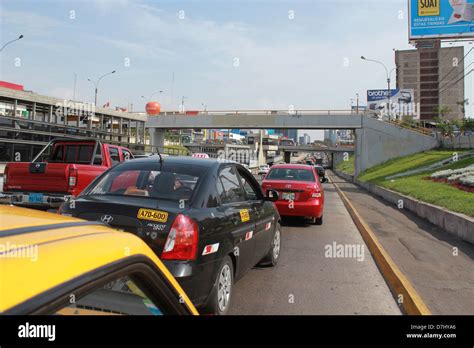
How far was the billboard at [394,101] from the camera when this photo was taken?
293ft

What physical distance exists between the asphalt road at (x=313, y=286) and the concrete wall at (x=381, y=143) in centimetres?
3108

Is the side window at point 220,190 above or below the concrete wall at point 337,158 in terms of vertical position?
below

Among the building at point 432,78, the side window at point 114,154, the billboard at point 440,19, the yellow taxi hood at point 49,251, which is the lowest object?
the yellow taxi hood at point 49,251

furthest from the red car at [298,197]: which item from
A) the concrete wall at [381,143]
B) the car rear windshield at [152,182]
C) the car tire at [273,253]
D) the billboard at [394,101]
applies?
the billboard at [394,101]

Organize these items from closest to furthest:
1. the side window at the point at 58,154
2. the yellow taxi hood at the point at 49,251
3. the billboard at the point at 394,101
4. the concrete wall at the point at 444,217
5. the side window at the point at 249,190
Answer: the yellow taxi hood at the point at 49,251
the side window at the point at 249,190
the concrete wall at the point at 444,217
the side window at the point at 58,154
the billboard at the point at 394,101

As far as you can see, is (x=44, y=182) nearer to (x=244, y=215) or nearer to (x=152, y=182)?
(x=152, y=182)

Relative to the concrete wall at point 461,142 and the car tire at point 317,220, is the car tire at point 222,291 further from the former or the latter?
the concrete wall at point 461,142

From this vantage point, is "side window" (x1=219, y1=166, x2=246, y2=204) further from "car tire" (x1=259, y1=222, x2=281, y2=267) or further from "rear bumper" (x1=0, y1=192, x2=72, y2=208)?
"rear bumper" (x1=0, y1=192, x2=72, y2=208)

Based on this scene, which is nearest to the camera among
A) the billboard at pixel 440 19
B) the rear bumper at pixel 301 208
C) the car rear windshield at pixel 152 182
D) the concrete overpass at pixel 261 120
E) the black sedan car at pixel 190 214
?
the black sedan car at pixel 190 214

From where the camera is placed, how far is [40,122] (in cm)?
1550

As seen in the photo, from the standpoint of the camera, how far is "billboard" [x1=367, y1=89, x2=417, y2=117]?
89.3m

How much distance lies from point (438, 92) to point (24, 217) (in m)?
147

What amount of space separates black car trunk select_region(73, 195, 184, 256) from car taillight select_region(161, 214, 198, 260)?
0.16ft
